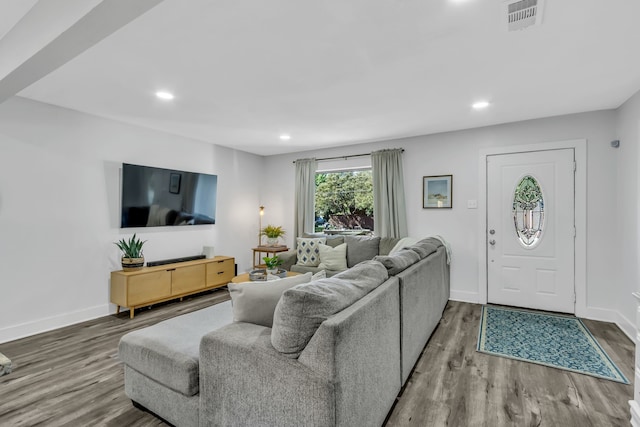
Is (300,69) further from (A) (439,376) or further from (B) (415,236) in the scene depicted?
(B) (415,236)

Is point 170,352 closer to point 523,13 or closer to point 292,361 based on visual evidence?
point 292,361

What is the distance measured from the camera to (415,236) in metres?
4.74

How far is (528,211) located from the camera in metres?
4.04

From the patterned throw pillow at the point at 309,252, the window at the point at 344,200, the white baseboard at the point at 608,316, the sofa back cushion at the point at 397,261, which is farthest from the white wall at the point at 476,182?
the sofa back cushion at the point at 397,261

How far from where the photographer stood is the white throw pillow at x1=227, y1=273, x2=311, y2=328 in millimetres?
1722

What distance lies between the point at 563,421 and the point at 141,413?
261 cm

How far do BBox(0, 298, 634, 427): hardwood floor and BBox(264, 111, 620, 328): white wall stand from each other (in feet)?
2.81

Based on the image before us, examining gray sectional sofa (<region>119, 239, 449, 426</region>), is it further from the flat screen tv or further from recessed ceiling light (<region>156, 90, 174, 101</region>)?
the flat screen tv

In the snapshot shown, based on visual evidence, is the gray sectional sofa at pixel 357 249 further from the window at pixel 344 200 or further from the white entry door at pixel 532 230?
the white entry door at pixel 532 230

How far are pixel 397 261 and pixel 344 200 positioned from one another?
328 cm

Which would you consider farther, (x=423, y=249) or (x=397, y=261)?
(x=423, y=249)

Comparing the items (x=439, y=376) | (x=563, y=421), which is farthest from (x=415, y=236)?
(x=563, y=421)

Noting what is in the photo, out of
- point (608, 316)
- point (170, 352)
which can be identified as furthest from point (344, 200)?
point (170, 352)

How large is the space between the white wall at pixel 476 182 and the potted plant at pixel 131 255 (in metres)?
3.22
